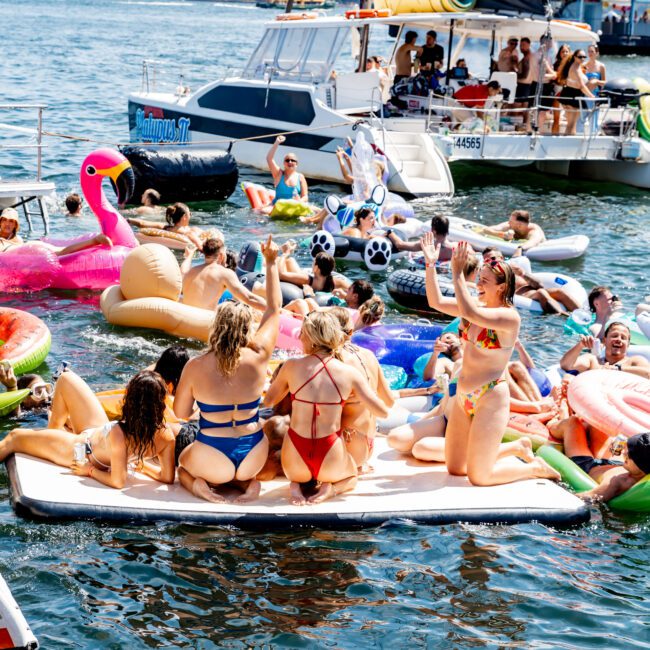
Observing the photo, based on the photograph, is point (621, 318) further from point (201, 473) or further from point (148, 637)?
point (148, 637)

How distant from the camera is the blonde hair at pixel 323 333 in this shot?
662 cm

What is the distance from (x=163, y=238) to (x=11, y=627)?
9.01 metres

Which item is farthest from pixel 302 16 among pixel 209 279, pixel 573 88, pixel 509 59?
pixel 209 279

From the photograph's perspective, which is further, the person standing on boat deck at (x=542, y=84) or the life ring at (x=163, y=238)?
the person standing on boat deck at (x=542, y=84)

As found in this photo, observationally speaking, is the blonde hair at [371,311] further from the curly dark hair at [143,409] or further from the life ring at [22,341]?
the curly dark hair at [143,409]

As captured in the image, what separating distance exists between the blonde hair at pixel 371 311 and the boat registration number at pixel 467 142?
912cm

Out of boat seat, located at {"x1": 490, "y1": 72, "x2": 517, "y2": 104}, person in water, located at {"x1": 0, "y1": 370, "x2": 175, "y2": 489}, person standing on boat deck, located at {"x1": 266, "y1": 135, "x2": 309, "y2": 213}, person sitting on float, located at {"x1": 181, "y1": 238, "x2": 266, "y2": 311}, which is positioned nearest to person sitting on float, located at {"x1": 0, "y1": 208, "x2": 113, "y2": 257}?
person sitting on float, located at {"x1": 181, "y1": 238, "x2": 266, "y2": 311}

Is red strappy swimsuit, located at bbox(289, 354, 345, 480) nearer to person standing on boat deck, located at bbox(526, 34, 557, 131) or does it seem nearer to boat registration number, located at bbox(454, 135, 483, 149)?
boat registration number, located at bbox(454, 135, 483, 149)

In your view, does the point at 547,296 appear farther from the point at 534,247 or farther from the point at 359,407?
the point at 359,407

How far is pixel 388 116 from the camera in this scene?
19.2 meters

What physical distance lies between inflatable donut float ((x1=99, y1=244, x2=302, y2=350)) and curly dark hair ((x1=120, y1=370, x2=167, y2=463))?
4.00 m

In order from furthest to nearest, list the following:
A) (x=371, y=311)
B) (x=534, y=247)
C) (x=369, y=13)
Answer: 1. (x=369, y=13)
2. (x=534, y=247)
3. (x=371, y=311)

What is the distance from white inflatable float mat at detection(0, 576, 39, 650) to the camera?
Result: 4.95m

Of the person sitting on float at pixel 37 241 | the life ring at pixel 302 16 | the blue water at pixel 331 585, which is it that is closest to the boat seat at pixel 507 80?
the life ring at pixel 302 16
